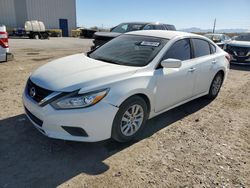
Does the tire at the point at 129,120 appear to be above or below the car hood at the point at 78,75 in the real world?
below

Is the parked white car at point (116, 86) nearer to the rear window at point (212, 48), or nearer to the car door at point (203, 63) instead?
the car door at point (203, 63)

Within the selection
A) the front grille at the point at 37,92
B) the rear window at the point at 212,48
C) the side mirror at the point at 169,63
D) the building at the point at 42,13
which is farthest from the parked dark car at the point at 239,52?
the building at the point at 42,13

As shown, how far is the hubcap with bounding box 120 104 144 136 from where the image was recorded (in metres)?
3.27

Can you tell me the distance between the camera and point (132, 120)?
3391 mm

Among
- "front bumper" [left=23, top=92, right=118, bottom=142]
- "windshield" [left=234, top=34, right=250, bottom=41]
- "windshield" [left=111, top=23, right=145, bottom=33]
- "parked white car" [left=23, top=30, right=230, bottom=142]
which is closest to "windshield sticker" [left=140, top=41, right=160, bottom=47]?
"parked white car" [left=23, top=30, right=230, bottom=142]

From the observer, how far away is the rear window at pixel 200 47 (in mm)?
4566

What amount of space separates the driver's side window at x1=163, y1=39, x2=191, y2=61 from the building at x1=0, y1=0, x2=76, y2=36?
3406 cm

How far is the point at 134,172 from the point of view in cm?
285

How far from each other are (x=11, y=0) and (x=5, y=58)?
28.6 m

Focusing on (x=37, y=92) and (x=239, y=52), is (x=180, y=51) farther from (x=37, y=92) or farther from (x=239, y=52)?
(x=239, y=52)

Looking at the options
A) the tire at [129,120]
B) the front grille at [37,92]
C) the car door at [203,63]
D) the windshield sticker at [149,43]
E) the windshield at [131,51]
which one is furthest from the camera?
the car door at [203,63]

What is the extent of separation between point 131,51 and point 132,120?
4.08 ft

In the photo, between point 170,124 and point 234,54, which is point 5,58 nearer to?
point 170,124

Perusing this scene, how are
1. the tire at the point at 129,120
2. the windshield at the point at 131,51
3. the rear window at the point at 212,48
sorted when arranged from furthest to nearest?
the rear window at the point at 212,48 → the windshield at the point at 131,51 → the tire at the point at 129,120
